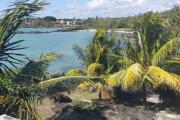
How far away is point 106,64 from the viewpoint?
2012cm

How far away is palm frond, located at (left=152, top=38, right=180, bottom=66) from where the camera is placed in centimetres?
1786

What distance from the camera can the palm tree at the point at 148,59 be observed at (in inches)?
673

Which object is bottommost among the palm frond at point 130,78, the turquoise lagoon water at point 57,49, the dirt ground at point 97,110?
the turquoise lagoon water at point 57,49

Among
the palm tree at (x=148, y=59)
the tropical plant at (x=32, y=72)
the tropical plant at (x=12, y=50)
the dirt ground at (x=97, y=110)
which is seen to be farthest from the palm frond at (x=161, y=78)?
the tropical plant at (x=12, y=50)

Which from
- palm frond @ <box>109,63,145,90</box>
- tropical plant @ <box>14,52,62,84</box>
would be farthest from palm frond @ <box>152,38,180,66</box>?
tropical plant @ <box>14,52,62,84</box>

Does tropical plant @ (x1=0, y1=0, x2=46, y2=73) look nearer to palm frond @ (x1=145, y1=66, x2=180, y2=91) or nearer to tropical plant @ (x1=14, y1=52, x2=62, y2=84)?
tropical plant @ (x1=14, y1=52, x2=62, y2=84)

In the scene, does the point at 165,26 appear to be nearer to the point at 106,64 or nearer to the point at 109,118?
the point at 106,64

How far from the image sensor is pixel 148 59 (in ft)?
61.3

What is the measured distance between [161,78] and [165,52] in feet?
4.94

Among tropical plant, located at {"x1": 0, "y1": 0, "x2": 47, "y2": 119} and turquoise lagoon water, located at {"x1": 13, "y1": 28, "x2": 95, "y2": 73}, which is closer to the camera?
tropical plant, located at {"x1": 0, "y1": 0, "x2": 47, "y2": 119}

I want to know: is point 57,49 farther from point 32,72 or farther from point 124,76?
point 32,72

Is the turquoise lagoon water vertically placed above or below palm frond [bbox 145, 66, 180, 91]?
below

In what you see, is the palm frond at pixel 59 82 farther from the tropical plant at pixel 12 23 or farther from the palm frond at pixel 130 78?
the palm frond at pixel 130 78

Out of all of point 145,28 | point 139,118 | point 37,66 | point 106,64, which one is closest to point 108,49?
point 106,64
